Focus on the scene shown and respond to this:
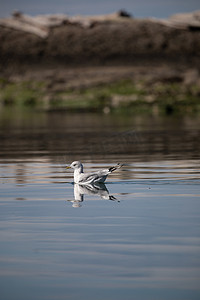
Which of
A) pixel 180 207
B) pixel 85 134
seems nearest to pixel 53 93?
pixel 85 134

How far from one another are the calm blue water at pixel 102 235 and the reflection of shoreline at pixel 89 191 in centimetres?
2

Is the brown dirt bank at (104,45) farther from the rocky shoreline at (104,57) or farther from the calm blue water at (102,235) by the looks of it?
the calm blue water at (102,235)

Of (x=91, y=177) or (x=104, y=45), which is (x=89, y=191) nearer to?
(x=91, y=177)

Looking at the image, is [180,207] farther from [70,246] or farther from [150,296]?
[150,296]

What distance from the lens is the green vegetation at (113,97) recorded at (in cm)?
6538

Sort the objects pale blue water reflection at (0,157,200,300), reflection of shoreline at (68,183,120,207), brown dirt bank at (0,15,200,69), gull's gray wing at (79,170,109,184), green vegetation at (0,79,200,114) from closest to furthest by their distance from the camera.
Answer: pale blue water reflection at (0,157,200,300) → reflection of shoreline at (68,183,120,207) → gull's gray wing at (79,170,109,184) → green vegetation at (0,79,200,114) → brown dirt bank at (0,15,200,69)

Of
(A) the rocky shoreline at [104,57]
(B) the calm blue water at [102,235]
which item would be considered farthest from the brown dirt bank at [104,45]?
(B) the calm blue water at [102,235]

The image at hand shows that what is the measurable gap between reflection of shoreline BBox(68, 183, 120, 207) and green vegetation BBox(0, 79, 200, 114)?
4605 cm

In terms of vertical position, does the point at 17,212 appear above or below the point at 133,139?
below

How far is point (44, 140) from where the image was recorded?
27672 millimetres

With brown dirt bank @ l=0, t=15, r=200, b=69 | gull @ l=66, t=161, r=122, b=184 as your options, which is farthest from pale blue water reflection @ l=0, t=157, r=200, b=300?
brown dirt bank @ l=0, t=15, r=200, b=69

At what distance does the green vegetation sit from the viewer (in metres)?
65.4

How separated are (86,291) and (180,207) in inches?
170

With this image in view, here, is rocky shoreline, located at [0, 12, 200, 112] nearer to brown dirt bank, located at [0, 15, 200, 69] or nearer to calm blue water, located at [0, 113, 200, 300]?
brown dirt bank, located at [0, 15, 200, 69]
